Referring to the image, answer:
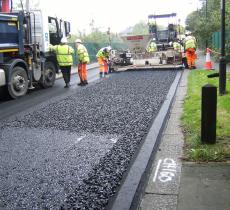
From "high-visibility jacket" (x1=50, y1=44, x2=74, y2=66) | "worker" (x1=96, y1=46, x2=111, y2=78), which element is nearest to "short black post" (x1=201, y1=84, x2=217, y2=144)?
"high-visibility jacket" (x1=50, y1=44, x2=74, y2=66)

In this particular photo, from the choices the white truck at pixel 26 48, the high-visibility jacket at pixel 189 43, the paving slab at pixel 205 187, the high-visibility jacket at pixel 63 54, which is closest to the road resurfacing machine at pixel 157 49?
the high-visibility jacket at pixel 189 43

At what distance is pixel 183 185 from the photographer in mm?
4438

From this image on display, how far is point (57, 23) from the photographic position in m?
15.2

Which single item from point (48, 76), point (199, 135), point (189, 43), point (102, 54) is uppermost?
point (189, 43)

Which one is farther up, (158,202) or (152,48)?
(152,48)

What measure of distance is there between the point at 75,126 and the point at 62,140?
1.02 metres

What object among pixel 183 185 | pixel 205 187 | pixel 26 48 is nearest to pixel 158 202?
pixel 183 185

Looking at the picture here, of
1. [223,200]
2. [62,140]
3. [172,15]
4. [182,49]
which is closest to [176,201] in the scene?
[223,200]

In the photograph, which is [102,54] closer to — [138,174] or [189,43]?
[189,43]

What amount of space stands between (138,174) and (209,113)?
1.58m

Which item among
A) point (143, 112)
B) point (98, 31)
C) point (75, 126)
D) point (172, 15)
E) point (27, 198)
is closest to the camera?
point (27, 198)

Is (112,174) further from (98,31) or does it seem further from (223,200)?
(98,31)

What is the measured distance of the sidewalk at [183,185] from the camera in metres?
3.97

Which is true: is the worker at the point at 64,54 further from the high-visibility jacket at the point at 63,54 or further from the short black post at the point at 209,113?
the short black post at the point at 209,113
